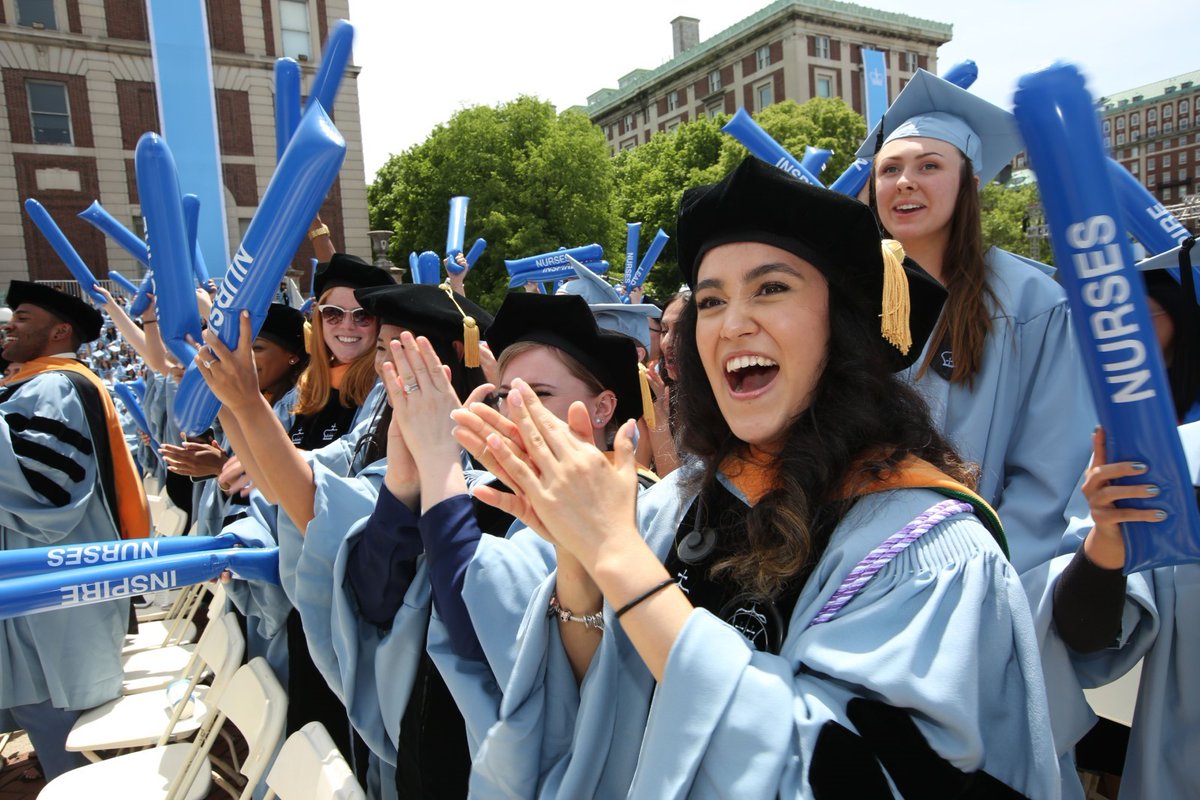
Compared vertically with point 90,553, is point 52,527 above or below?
below

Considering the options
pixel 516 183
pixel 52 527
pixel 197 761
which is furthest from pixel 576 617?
pixel 516 183

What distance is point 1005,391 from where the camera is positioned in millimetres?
2109

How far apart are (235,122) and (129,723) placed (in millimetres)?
27409

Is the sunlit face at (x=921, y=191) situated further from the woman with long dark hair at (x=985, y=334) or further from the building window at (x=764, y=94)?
the building window at (x=764, y=94)

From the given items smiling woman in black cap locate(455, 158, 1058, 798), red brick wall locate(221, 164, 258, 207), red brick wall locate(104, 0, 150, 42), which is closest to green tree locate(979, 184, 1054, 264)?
red brick wall locate(221, 164, 258, 207)

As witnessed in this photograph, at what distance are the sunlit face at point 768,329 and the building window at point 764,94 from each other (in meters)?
49.4

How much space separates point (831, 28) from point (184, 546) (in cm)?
5237

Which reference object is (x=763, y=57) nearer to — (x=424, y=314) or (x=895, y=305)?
(x=424, y=314)

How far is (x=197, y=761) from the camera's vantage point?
2803 millimetres

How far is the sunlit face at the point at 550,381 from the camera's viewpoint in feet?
7.40

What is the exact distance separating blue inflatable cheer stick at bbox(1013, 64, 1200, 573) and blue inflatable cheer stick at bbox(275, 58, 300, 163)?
1.88m

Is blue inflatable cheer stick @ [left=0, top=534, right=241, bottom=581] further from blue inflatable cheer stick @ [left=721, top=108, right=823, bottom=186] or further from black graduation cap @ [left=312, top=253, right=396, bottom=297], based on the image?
blue inflatable cheer stick @ [left=721, top=108, right=823, bottom=186]

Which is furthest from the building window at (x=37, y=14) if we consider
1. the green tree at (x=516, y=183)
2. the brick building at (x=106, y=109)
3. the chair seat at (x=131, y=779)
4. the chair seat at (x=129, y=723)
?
the chair seat at (x=131, y=779)

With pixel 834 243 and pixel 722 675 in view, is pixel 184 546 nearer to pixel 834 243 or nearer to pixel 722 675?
pixel 722 675
